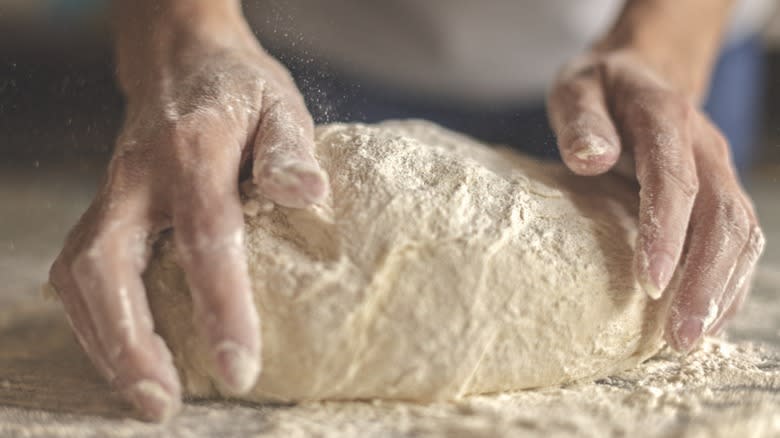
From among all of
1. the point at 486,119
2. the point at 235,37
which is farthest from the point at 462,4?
the point at 235,37

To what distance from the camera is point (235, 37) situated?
1.19m

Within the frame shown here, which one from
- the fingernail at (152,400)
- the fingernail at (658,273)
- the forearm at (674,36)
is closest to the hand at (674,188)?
the fingernail at (658,273)

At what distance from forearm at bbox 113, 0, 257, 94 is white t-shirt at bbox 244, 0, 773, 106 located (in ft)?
1.86

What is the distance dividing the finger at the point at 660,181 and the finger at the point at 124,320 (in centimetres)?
64

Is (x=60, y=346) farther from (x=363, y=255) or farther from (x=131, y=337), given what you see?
(x=363, y=255)

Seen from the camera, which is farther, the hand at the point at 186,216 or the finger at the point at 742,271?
the finger at the point at 742,271

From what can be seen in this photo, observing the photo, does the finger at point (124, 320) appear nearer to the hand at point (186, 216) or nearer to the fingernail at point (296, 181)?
the hand at point (186, 216)

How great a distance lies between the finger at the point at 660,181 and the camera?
1.02m

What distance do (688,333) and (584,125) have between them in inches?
13.8

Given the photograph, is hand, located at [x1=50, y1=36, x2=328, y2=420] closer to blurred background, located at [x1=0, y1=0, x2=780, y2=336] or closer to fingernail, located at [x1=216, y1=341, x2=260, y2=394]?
fingernail, located at [x1=216, y1=341, x2=260, y2=394]

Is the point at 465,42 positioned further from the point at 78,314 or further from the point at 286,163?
the point at 78,314

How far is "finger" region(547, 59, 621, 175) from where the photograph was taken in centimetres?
113

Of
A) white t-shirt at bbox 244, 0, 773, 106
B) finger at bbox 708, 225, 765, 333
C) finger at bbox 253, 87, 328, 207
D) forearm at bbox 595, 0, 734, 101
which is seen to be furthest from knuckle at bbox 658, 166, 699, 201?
white t-shirt at bbox 244, 0, 773, 106

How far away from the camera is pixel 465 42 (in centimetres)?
189
